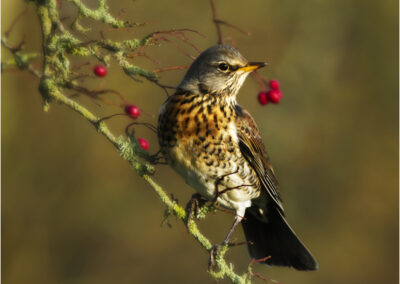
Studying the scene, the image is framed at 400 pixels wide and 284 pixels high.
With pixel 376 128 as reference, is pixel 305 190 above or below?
below

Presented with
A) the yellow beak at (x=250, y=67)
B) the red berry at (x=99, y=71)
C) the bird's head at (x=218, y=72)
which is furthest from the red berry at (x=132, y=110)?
the yellow beak at (x=250, y=67)

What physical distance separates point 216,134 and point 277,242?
37.4 inches

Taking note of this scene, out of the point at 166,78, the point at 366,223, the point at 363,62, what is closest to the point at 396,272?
the point at 366,223

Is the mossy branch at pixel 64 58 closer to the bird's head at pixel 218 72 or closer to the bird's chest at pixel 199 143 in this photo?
the bird's chest at pixel 199 143

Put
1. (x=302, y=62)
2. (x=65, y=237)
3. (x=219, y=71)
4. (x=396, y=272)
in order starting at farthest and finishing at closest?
(x=396, y=272)
(x=302, y=62)
(x=65, y=237)
(x=219, y=71)

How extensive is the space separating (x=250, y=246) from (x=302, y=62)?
2193 millimetres

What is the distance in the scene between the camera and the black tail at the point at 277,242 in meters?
3.32

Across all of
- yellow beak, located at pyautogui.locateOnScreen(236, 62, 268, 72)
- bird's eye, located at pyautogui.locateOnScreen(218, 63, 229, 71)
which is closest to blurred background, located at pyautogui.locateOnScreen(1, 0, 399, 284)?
bird's eye, located at pyautogui.locateOnScreen(218, 63, 229, 71)

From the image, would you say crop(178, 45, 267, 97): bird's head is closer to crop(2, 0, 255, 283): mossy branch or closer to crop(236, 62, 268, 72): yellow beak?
crop(236, 62, 268, 72): yellow beak

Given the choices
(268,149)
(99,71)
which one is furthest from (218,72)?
(268,149)

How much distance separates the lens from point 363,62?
557 cm

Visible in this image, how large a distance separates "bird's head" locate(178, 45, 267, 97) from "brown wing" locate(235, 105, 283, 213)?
17 cm

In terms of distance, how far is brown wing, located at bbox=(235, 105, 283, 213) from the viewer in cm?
288

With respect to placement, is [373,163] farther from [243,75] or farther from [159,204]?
[243,75]
